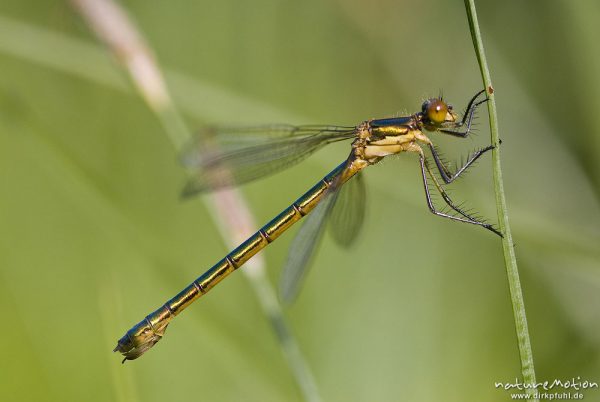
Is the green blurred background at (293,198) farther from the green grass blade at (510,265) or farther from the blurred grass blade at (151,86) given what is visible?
the green grass blade at (510,265)

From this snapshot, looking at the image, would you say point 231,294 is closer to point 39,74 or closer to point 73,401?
point 73,401

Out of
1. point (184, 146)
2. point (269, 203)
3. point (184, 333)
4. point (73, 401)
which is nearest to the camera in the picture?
point (73, 401)

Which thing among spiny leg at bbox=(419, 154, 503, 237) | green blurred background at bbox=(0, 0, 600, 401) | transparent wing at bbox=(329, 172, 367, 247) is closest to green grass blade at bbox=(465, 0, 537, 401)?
spiny leg at bbox=(419, 154, 503, 237)

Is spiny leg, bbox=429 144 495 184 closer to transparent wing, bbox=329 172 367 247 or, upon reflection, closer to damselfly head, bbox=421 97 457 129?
damselfly head, bbox=421 97 457 129

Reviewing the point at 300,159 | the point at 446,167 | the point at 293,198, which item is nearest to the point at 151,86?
the point at 300,159

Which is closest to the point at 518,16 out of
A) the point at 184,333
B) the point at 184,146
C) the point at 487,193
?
the point at 487,193
